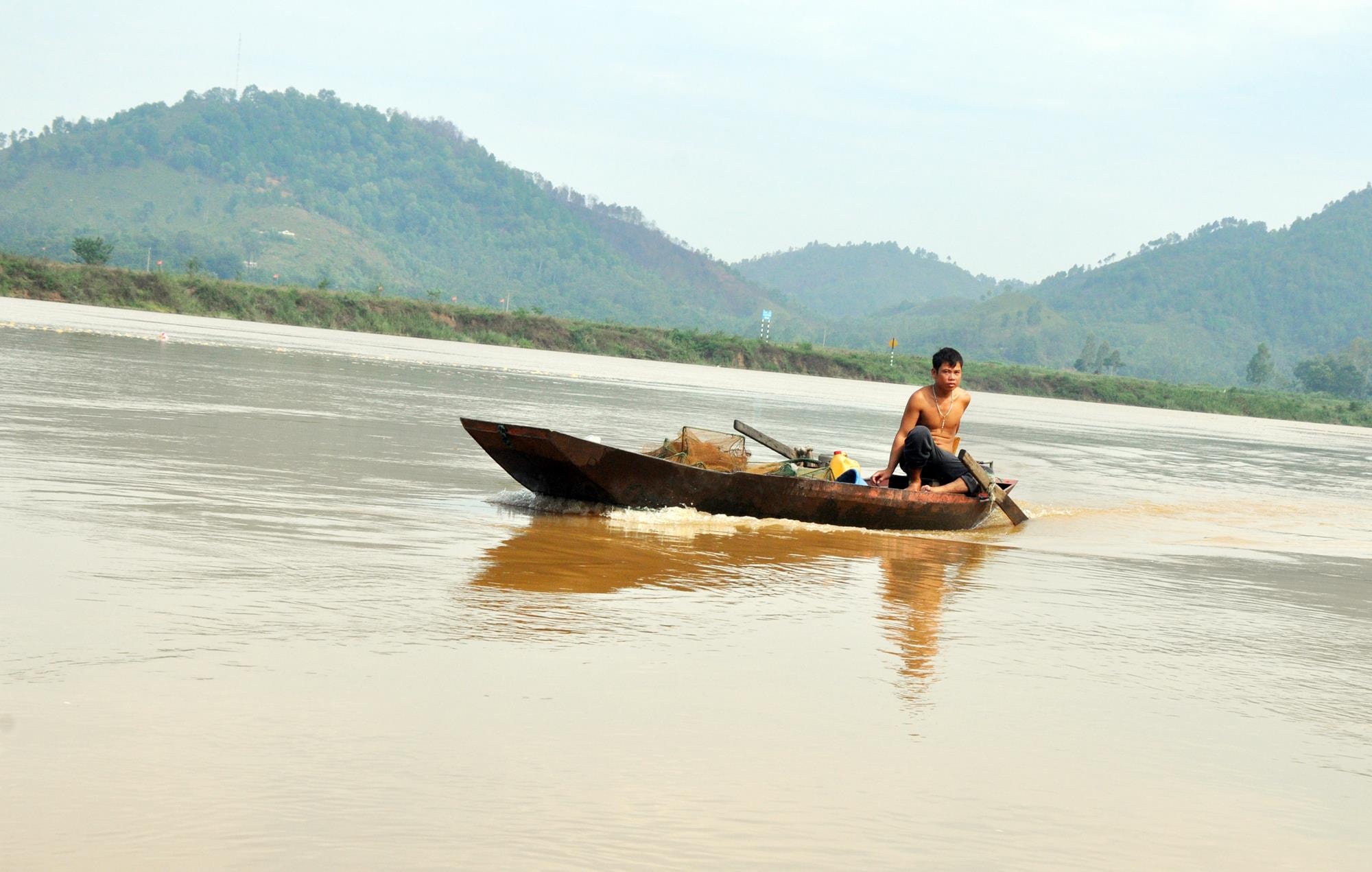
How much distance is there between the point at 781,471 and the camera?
12.6 m

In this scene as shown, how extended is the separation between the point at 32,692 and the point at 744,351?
273 feet

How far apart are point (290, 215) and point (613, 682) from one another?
16881 centimetres

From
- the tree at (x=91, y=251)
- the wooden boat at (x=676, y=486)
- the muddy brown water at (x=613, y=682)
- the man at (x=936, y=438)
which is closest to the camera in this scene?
the muddy brown water at (x=613, y=682)

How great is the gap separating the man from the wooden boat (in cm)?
26

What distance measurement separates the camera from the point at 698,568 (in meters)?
9.27

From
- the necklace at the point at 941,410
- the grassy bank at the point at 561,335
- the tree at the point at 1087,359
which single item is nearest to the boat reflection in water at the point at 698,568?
the necklace at the point at 941,410

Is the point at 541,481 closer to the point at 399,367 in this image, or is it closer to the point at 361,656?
the point at 361,656

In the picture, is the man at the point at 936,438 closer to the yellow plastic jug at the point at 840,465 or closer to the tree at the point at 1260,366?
the yellow plastic jug at the point at 840,465

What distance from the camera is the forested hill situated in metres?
150

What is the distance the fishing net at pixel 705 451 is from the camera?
463 inches


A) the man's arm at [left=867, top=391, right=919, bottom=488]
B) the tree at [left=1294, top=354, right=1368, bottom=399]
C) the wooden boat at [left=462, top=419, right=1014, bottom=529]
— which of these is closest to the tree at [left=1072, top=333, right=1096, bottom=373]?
the tree at [left=1294, top=354, right=1368, bottom=399]

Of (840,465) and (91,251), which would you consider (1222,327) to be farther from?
(840,465)

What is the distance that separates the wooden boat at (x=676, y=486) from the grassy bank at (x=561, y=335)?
57812 millimetres

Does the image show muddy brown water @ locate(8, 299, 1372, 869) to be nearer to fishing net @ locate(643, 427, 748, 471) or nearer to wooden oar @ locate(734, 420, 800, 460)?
fishing net @ locate(643, 427, 748, 471)
